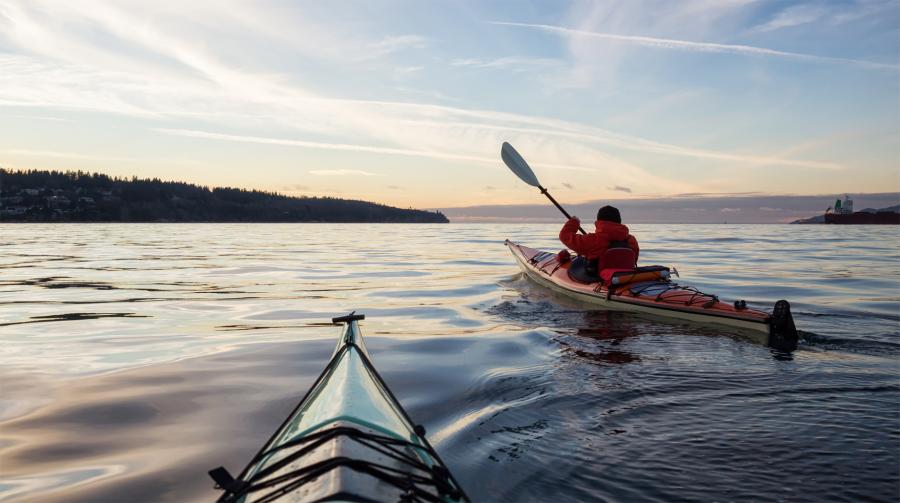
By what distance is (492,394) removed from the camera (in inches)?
196

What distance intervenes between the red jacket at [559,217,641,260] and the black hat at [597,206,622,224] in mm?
71

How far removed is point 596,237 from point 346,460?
27.4ft

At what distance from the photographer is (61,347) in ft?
22.3

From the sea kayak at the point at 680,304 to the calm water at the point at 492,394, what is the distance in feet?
1.14

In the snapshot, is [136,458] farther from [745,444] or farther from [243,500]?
[745,444]

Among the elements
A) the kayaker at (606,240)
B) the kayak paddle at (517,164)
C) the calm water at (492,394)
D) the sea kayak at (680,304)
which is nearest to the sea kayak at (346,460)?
the calm water at (492,394)

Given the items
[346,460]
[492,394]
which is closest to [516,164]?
[492,394]

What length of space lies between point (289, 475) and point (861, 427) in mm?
3975

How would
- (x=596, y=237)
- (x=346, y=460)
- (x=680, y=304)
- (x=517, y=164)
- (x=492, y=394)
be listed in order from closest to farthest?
(x=346, y=460), (x=492, y=394), (x=680, y=304), (x=596, y=237), (x=517, y=164)

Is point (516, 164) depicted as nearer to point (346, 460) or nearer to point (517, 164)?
point (517, 164)

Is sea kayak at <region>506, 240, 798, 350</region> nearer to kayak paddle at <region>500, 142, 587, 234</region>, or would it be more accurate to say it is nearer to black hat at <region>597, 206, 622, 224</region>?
black hat at <region>597, 206, 622, 224</region>

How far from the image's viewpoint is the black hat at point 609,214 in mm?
9539

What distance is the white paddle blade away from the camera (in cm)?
1433

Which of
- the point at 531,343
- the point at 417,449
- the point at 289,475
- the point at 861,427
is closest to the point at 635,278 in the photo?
the point at 531,343
